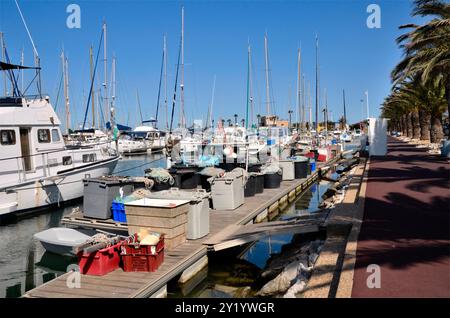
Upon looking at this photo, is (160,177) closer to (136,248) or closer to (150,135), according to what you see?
(136,248)

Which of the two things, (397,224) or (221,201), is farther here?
(221,201)

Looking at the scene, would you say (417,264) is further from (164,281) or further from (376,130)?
(376,130)

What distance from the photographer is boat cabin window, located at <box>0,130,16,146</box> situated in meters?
17.2

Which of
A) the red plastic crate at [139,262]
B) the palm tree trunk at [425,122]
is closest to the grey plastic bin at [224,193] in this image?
the red plastic crate at [139,262]

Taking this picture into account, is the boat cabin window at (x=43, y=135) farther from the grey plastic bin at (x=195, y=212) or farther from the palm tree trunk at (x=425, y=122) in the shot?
the palm tree trunk at (x=425, y=122)

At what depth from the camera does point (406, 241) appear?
7316 millimetres

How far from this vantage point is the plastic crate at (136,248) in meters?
7.98

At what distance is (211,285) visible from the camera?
379 inches

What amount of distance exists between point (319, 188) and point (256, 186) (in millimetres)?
9924

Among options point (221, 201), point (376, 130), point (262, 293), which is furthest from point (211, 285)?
point (376, 130)

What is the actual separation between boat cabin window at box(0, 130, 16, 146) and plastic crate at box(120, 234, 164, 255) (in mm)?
11555

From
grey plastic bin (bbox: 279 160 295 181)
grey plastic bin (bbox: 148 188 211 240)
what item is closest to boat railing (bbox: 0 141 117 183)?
grey plastic bin (bbox: 148 188 211 240)

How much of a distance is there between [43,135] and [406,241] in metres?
16.6

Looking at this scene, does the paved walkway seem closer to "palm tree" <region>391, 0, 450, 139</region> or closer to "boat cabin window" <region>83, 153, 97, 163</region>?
"palm tree" <region>391, 0, 450, 139</region>
